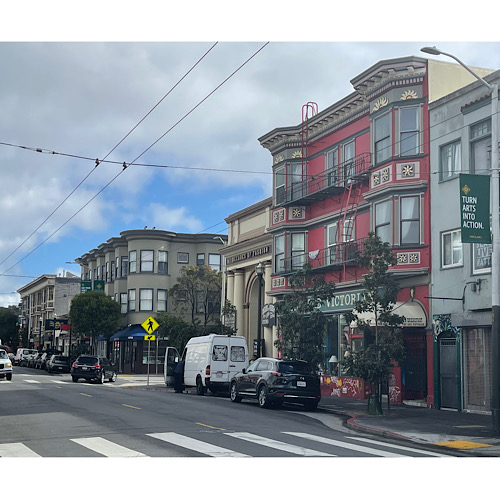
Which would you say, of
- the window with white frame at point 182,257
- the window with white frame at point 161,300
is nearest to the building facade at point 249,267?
the window with white frame at point 161,300

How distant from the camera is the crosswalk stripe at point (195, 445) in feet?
39.7

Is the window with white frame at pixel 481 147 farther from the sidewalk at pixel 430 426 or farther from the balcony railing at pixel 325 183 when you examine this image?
the sidewalk at pixel 430 426

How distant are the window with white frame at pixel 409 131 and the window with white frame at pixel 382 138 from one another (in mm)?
541

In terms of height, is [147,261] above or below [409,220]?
above

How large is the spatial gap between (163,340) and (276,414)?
3909 centimetres

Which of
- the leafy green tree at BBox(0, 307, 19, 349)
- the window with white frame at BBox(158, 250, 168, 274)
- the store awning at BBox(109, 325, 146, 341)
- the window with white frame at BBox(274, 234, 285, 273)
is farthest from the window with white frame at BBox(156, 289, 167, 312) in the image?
the leafy green tree at BBox(0, 307, 19, 349)

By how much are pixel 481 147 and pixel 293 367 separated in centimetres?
921

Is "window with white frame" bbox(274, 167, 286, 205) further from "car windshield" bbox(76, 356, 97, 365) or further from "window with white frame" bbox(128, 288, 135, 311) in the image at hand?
"window with white frame" bbox(128, 288, 135, 311)

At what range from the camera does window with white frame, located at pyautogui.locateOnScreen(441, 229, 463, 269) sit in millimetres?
24453

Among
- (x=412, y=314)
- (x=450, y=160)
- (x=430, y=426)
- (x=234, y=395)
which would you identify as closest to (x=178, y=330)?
(x=234, y=395)

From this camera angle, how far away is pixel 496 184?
17422 millimetres

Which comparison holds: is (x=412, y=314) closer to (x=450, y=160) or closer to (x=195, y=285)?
(x=450, y=160)

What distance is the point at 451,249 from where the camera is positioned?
2486 centimetres

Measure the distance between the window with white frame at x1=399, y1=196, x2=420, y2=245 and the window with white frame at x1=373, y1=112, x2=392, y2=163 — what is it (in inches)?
78.5
